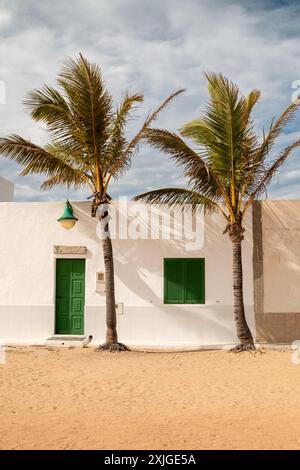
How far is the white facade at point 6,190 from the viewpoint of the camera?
1457cm

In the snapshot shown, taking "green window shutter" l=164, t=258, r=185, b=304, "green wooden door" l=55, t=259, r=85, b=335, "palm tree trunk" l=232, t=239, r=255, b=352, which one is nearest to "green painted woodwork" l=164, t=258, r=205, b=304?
"green window shutter" l=164, t=258, r=185, b=304

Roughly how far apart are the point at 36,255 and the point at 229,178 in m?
→ 5.02

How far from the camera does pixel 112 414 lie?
5.64m

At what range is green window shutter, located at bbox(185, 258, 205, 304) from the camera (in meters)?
10.9

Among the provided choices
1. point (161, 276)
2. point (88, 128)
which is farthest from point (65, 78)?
point (161, 276)

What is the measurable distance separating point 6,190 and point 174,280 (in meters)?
7.08

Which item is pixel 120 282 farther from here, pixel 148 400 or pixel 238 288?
pixel 148 400

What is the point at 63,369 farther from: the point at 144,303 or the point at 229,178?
the point at 229,178

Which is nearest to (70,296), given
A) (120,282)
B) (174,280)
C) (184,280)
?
(120,282)


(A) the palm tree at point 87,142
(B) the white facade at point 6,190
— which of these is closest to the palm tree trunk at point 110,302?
(A) the palm tree at point 87,142

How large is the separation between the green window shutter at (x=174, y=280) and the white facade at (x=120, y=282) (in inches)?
5.4

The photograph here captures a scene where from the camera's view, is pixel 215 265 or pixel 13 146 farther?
pixel 215 265

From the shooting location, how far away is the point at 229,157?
32.2 ft

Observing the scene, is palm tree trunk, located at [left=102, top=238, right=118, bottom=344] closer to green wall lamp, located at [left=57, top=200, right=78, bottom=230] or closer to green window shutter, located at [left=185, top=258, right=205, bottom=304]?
green wall lamp, located at [left=57, top=200, right=78, bottom=230]
